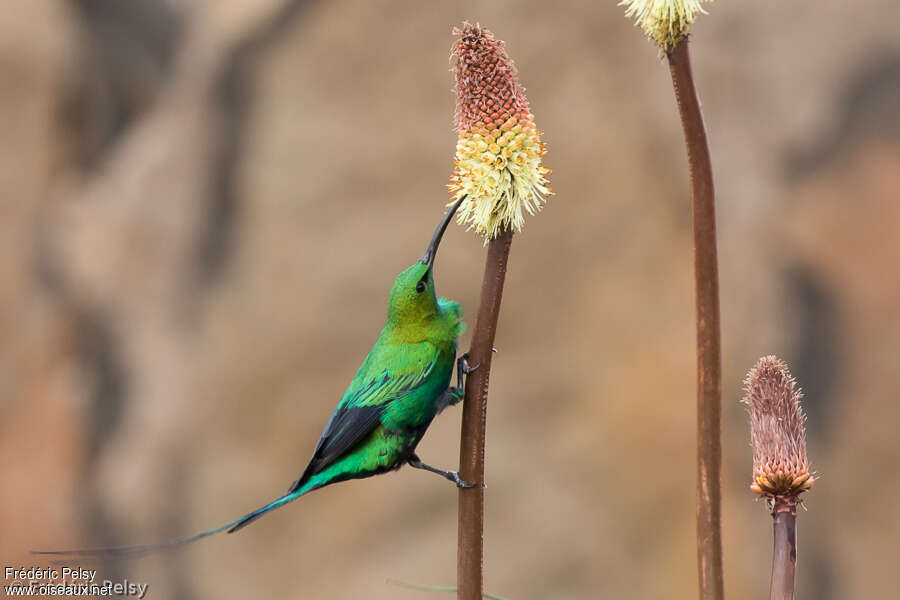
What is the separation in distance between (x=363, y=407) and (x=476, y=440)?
0.30 metres

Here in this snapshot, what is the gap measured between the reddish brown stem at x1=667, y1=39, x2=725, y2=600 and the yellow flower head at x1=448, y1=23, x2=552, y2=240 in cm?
11

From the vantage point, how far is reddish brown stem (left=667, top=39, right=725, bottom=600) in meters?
0.39

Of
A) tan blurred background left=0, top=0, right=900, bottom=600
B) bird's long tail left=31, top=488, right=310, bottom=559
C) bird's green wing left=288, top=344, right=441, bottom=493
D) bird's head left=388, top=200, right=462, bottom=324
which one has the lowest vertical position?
bird's long tail left=31, top=488, right=310, bottom=559

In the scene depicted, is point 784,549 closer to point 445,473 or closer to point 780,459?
point 780,459

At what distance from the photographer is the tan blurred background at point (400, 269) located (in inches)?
66.6

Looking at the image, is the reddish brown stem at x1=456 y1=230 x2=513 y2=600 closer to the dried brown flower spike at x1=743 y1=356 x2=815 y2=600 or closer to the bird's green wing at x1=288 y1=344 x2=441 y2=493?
the dried brown flower spike at x1=743 y1=356 x2=815 y2=600

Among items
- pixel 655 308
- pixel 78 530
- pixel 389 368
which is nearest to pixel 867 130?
pixel 655 308

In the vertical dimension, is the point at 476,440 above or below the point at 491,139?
below

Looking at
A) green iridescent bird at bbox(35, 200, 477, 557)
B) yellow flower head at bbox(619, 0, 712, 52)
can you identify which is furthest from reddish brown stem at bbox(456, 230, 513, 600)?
green iridescent bird at bbox(35, 200, 477, 557)

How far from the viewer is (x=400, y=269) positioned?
70.0 inches

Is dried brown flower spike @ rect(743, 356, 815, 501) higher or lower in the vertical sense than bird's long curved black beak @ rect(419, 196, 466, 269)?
lower

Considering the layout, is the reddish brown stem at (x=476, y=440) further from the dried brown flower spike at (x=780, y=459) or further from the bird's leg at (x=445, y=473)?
the dried brown flower spike at (x=780, y=459)

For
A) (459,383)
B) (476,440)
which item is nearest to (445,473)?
(459,383)

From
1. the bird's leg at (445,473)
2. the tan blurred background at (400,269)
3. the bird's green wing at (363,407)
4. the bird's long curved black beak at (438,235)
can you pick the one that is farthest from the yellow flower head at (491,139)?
the tan blurred background at (400,269)
